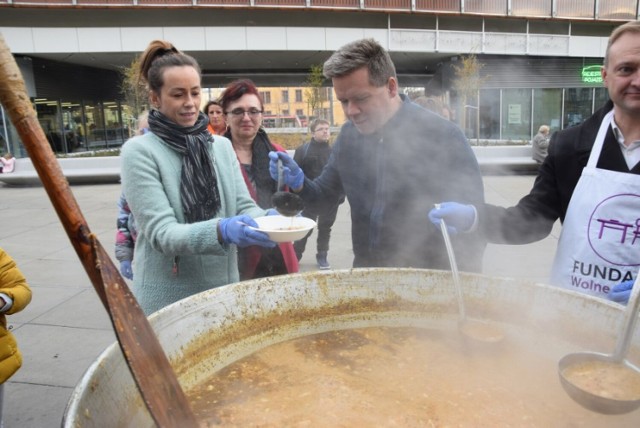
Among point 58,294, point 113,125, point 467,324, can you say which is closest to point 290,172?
point 467,324

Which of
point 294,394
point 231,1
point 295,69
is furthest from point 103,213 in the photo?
point 295,69

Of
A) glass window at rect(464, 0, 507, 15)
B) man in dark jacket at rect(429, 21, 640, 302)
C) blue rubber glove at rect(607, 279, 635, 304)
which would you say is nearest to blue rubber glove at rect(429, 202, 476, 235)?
man in dark jacket at rect(429, 21, 640, 302)

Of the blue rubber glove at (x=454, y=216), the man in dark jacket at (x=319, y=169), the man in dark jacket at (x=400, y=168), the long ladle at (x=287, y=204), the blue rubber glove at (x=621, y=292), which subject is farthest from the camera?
the man in dark jacket at (x=319, y=169)

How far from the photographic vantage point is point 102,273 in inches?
33.8

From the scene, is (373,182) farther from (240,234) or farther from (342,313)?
(240,234)

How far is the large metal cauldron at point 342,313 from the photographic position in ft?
4.33

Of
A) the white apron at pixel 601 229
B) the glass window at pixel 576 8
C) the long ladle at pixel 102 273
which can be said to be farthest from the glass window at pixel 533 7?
the long ladle at pixel 102 273

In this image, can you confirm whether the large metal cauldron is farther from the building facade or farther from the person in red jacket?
the building facade

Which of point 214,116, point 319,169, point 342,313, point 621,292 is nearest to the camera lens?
point 621,292

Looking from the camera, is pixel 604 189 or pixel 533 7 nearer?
pixel 604 189

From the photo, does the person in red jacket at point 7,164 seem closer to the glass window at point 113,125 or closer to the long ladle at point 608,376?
the glass window at point 113,125

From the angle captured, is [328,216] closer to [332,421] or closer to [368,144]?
[368,144]

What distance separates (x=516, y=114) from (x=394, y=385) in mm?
18708

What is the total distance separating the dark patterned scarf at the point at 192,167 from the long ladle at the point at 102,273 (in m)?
0.85
